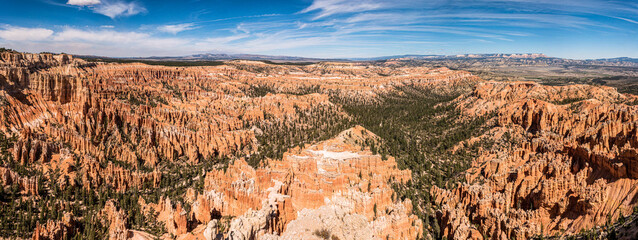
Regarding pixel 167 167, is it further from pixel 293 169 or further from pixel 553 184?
pixel 553 184

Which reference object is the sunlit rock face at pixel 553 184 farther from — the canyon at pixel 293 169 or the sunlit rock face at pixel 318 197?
the sunlit rock face at pixel 318 197

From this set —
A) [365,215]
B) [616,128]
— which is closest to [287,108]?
[365,215]

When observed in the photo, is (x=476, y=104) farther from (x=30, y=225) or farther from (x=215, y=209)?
(x=30, y=225)

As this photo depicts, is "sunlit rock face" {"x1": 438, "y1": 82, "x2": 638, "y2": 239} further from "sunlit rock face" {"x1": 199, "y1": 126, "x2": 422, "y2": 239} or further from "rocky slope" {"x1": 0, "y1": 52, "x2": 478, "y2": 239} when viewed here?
"rocky slope" {"x1": 0, "y1": 52, "x2": 478, "y2": 239}

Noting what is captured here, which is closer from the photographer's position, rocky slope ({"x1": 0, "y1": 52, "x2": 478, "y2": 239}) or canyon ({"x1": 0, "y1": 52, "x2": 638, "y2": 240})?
canyon ({"x1": 0, "y1": 52, "x2": 638, "y2": 240})

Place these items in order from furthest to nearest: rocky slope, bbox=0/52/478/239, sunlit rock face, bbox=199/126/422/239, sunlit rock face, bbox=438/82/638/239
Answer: rocky slope, bbox=0/52/478/239, sunlit rock face, bbox=199/126/422/239, sunlit rock face, bbox=438/82/638/239

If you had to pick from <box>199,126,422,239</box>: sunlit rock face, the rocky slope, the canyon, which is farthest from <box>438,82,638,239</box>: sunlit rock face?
the rocky slope

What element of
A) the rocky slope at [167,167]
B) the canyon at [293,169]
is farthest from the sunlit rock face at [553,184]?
the rocky slope at [167,167]

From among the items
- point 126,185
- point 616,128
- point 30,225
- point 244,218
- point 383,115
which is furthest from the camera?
point 383,115

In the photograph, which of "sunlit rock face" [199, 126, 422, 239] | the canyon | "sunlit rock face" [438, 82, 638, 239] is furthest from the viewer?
"sunlit rock face" [199, 126, 422, 239]
